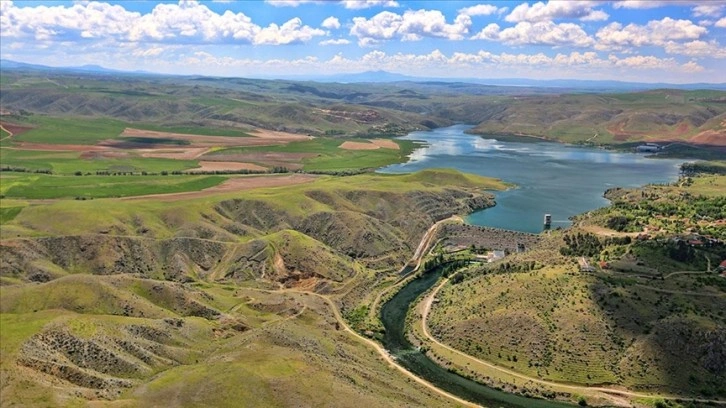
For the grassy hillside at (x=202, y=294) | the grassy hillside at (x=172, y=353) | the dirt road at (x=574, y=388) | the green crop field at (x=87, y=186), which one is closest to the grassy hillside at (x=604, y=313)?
the dirt road at (x=574, y=388)

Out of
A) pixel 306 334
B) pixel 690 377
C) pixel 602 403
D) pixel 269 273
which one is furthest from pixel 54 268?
pixel 690 377

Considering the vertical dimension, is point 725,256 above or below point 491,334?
above

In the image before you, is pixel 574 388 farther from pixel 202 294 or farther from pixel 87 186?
pixel 87 186

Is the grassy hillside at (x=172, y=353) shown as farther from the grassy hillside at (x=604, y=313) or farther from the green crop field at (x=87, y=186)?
the green crop field at (x=87, y=186)

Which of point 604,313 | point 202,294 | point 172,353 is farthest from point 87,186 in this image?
point 604,313

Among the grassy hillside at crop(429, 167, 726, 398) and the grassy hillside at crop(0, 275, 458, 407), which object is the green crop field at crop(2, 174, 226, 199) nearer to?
the grassy hillside at crop(0, 275, 458, 407)

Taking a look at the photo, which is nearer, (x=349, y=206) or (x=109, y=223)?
(x=109, y=223)

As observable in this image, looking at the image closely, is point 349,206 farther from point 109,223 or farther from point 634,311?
point 634,311
